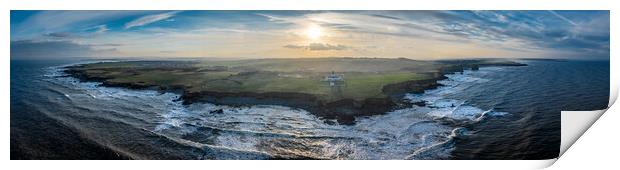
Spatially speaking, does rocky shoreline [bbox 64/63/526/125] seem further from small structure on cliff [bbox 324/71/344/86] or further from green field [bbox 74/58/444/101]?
small structure on cliff [bbox 324/71/344/86]

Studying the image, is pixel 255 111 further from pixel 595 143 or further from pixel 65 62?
pixel 595 143

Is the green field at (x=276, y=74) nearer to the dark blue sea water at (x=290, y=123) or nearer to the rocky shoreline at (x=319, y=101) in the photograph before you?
the rocky shoreline at (x=319, y=101)

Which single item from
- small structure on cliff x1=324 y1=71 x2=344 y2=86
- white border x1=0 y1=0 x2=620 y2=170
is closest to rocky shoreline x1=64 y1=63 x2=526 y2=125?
small structure on cliff x1=324 y1=71 x2=344 y2=86

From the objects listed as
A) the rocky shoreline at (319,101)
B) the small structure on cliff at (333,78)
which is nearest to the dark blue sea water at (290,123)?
the rocky shoreline at (319,101)

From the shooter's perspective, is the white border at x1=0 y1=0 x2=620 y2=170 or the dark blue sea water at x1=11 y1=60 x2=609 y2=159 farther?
the dark blue sea water at x1=11 y1=60 x2=609 y2=159
